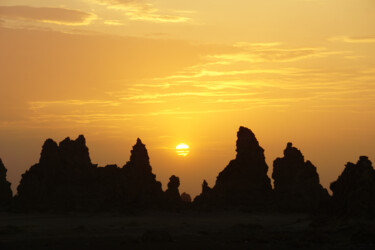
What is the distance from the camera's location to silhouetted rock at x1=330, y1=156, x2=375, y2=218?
226 ft

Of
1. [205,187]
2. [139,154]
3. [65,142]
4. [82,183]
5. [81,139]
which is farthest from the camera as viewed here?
[81,139]

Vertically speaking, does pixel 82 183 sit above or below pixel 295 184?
above

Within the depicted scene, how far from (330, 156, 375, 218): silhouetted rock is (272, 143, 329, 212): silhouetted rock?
26.2m

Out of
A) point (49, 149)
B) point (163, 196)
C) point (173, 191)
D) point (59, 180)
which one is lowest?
point (163, 196)

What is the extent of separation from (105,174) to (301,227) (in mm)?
46159

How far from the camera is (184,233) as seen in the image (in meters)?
68.4

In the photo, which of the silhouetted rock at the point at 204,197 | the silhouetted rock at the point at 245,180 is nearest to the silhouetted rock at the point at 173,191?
the silhouetted rock at the point at 204,197

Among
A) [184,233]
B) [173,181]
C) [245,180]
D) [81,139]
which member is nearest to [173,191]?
[173,181]

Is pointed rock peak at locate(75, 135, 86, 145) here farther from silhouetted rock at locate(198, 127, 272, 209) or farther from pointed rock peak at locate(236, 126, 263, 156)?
pointed rock peak at locate(236, 126, 263, 156)

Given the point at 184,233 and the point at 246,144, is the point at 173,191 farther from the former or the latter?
the point at 184,233

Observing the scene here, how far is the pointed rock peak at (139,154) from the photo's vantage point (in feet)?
355

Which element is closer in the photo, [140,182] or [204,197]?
[140,182]

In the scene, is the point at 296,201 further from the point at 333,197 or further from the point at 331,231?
the point at 331,231

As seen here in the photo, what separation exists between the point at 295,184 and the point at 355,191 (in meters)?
32.5
